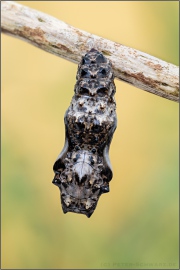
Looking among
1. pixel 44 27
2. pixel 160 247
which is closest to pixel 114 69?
pixel 44 27

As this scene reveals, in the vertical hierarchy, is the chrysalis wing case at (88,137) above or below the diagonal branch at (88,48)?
below

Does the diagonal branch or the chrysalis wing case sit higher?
the diagonal branch

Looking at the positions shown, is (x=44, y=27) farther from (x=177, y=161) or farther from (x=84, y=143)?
(x=177, y=161)

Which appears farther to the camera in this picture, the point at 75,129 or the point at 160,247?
the point at 160,247
